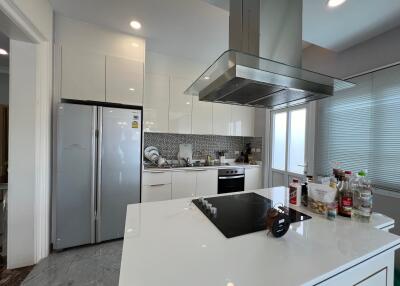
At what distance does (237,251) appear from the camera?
30.8 inches

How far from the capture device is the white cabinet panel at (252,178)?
324 centimetres

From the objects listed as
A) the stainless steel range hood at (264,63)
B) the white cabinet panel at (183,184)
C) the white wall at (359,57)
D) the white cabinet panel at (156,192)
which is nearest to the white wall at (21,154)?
the white cabinet panel at (156,192)

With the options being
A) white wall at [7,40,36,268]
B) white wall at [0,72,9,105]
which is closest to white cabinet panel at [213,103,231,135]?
white wall at [7,40,36,268]

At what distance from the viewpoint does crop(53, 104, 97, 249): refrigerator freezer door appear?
1942 millimetres

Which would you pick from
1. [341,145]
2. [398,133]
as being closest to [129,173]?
[341,145]

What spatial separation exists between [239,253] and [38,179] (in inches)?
81.9

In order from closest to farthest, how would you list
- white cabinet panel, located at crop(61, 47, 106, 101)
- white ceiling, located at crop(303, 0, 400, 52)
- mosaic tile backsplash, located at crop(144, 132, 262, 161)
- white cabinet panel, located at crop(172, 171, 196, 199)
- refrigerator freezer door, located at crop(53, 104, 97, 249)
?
white ceiling, located at crop(303, 0, 400, 52) < refrigerator freezer door, located at crop(53, 104, 97, 249) < white cabinet panel, located at crop(61, 47, 106, 101) < white cabinet panel, located at crop(172, 171, 196, 199) < mosaic tile backsplash, located at crop(144, 132, 262, 161)

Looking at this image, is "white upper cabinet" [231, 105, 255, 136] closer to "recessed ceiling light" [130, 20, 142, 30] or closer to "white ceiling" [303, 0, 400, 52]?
"white ceiling" [303, 0, 400, 52]

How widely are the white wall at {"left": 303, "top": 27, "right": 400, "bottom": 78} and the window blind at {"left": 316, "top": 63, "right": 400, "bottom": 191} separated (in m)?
0.13

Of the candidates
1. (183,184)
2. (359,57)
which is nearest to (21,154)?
(183,184)

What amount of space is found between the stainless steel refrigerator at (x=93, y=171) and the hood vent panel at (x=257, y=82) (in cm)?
123

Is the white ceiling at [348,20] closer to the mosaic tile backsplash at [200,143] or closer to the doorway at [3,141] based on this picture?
Answer: the mosaic tile backsplash at [200,143]

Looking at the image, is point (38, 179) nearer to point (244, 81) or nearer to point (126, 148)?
point (126, 148)

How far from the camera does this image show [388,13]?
5.29 feet
